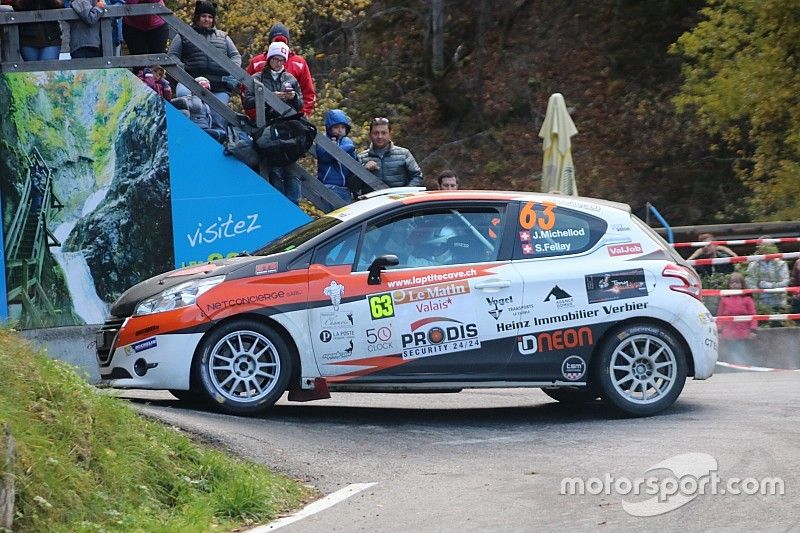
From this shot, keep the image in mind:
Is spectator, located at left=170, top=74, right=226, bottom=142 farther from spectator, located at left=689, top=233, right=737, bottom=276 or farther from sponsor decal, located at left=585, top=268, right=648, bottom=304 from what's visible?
spectator, located at left=689, top=233, right=737, bottom=276

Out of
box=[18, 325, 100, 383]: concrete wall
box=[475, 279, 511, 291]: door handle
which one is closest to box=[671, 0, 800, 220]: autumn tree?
box=[18, 325, 100, 383]: concrete wall

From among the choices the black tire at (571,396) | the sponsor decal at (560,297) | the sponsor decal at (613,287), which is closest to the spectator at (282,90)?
the black tire at (571,396)

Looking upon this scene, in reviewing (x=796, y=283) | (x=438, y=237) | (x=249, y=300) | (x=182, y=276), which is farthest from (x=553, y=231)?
(x=796, y=283)

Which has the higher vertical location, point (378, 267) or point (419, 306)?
point (378, 267)

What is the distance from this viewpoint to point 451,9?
124ft

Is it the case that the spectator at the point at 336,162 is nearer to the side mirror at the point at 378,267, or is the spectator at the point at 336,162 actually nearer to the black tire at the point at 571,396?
the black tire at the point at 571,396

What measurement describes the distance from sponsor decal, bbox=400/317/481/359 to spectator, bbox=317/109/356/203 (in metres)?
4.93

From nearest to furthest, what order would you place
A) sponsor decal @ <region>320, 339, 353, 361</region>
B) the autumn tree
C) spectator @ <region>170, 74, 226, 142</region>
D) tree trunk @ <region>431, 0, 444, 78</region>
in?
sponsor decal @ <region>320, 339, 353, 361</region> < spectator @ <region>170, 74, 226, 142</region> < the autumn tree < tree trunk @ <region>431, 0, 444, 78</region>

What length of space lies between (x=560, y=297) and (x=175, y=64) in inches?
235

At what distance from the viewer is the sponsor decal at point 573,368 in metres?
11.2

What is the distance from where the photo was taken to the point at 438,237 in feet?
36.8

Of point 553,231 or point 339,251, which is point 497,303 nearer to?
point 553,231

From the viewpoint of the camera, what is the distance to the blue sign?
15.1 meters

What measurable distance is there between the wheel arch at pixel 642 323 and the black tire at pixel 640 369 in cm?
2
